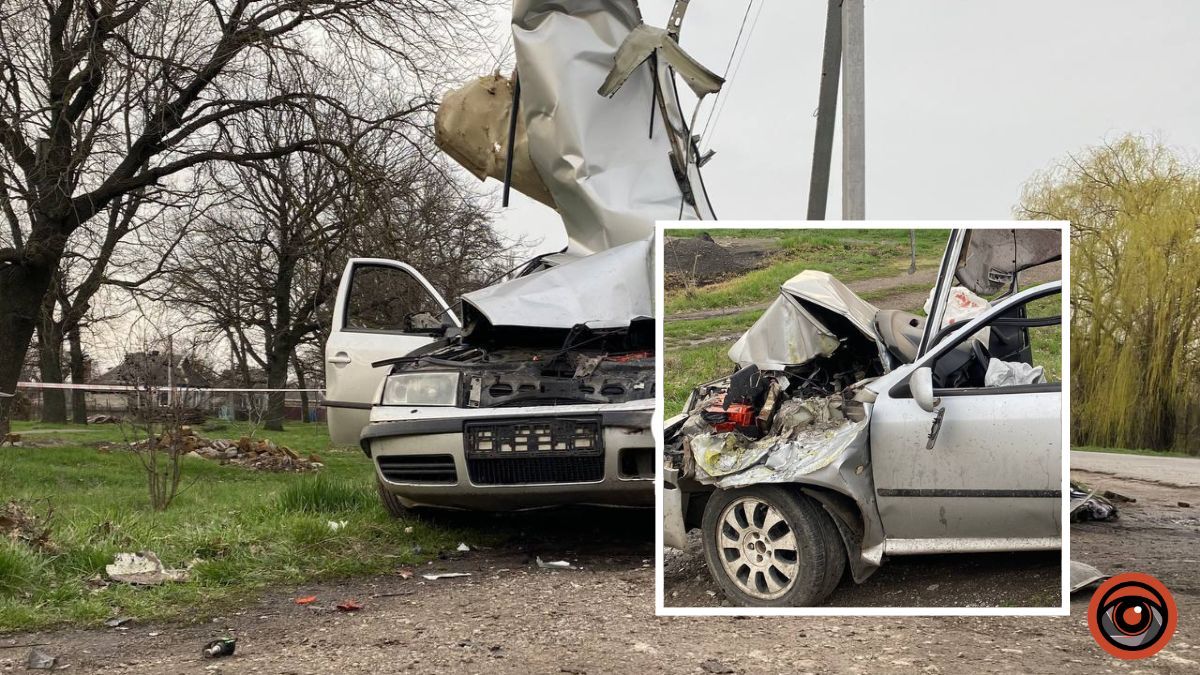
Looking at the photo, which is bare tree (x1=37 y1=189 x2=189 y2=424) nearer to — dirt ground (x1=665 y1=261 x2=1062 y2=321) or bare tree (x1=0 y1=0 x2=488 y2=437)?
bare tree (x1=0 y1=0 x2=488 y2=437)

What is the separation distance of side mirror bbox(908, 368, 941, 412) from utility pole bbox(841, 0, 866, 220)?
5.46 meters

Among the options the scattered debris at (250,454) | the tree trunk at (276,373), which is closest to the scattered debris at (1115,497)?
the scattered debris at (250,454)

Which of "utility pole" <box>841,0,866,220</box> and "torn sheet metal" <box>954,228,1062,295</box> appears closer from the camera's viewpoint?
"torn sheet metal" <box>954,228,1062,295</box>

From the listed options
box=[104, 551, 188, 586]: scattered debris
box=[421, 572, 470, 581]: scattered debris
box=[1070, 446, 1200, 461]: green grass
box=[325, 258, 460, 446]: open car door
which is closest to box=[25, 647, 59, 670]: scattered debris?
box=[104, 551, 188, 586]: scattered debris

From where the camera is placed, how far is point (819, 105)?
9406 mm

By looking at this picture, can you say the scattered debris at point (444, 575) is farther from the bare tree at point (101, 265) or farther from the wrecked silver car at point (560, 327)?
the bare tree at point (101, 265)

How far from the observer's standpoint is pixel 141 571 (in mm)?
4680

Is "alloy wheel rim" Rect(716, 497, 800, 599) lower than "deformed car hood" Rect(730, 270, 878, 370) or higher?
lower

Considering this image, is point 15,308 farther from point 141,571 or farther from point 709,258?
point 709,258

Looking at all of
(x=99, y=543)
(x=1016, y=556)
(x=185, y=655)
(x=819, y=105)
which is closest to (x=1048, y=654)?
(x=1016, y=556)

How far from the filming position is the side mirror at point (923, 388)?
8.50ft

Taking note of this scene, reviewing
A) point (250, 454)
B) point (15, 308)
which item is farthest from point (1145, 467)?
point (15, 308)

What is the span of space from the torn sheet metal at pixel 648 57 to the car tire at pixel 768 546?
3.13m

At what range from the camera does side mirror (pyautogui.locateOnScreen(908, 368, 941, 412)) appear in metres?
2.59
